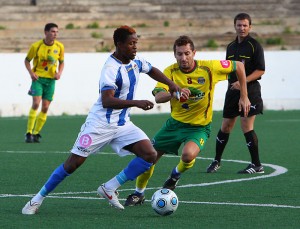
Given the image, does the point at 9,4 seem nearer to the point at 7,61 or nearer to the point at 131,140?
the point at 7,61

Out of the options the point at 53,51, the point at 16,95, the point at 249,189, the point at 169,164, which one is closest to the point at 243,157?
the point at 169,164

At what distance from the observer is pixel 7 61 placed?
22.5m

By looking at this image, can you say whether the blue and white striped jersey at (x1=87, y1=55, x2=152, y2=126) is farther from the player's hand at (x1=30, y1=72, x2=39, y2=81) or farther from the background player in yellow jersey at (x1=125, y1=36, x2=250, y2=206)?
the player's hand at (x1=30, y1=72, x2=39, y2=81)

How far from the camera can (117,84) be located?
8.42 m

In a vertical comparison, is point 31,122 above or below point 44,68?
below

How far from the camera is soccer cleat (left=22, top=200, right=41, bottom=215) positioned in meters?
8.33

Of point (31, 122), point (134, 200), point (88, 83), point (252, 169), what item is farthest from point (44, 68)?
point (134, 200)

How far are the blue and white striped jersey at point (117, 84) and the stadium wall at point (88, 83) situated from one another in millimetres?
14061

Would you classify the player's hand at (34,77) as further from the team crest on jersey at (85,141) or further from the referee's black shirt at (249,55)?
the team crest on jersey at (85,141)

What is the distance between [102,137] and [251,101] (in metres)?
3.70

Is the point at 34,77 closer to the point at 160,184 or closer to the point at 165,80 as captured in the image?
the point at 160,184

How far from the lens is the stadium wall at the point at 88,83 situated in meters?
22.5

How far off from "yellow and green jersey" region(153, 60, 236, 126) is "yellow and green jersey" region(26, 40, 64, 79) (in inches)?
299

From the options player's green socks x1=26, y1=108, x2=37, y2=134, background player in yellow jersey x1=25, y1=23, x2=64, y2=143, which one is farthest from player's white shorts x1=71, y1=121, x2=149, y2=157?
background player in yellow jersey x1=25, y1=23, x2=64, y2=143
